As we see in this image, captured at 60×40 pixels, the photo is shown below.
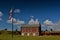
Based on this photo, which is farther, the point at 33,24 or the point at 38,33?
the point at 33,24

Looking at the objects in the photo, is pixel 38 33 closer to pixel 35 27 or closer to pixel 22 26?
pixel 35 27

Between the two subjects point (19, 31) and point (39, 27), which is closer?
point (39, 27)

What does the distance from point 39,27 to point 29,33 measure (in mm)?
6040

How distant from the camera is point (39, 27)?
87.2 m

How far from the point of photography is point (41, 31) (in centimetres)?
9125

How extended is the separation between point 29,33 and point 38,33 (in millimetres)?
4815

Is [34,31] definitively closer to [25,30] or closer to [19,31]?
[25,30]

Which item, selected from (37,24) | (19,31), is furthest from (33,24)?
(19,31)

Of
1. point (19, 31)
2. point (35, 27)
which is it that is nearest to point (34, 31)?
point (35, 27)

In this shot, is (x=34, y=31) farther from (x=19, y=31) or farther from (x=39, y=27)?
(x=19, y=31)

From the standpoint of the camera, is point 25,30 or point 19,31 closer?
point 25,30

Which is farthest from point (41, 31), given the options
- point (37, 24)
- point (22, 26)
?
point (22, 26)

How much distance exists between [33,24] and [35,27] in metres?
4.25

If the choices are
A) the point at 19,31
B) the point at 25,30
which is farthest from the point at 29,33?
the point at 19,31
